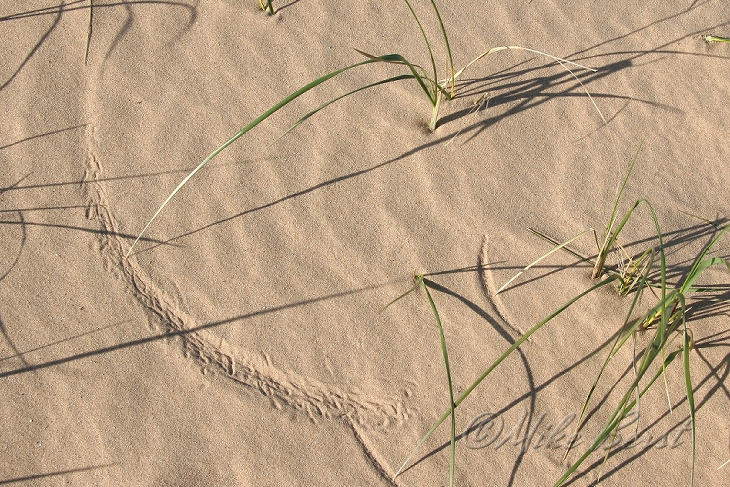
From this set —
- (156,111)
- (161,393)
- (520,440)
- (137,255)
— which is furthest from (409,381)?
(156,111)

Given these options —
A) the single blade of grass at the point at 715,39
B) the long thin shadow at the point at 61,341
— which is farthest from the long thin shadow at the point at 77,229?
the single blade of grass at the point at 715,39

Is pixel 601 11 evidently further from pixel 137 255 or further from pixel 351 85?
pixel 137 255

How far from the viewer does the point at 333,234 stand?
1.83 metres

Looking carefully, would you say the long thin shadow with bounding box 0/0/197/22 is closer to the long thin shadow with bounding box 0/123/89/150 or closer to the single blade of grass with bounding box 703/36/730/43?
the long thin shadow with bounding box 0/123/89/150

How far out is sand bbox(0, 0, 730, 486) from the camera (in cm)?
162

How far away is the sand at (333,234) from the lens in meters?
1.62

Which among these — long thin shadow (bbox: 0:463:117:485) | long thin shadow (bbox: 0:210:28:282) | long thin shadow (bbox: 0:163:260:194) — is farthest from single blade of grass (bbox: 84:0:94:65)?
long thin shadow (bbox: 0:463:117:485)

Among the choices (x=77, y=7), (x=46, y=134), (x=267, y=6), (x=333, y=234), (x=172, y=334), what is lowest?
(x=172, y=334)

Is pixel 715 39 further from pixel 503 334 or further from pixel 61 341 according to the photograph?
pixel 61 341

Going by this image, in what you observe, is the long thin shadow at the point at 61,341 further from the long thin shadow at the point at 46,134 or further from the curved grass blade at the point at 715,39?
the curved grass blade at the point at 715,39


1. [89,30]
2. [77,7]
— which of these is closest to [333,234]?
[89,30]

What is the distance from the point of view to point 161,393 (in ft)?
5.36

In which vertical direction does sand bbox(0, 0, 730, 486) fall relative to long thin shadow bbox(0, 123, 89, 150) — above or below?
below

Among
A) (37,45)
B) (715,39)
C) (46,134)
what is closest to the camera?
(46,134)
